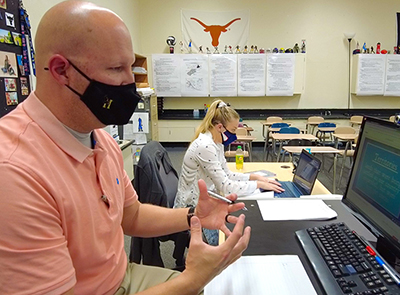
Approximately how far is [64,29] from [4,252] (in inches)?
20.7

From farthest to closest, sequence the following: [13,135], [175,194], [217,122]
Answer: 1. [217,122]
2. [175,194]
3. [13,135]

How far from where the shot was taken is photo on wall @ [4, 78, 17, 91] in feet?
6.03

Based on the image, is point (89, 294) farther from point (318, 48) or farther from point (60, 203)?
point (318, 48)

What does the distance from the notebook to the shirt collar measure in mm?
1161

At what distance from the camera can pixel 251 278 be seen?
78 centimetres

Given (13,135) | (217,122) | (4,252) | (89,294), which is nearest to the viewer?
(4,252)

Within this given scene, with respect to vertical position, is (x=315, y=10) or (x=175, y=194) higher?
(x=315, y=10)

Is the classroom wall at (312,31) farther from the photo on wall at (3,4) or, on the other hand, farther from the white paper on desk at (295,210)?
the white paper on desk at (295,210)

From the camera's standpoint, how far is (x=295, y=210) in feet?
3.85

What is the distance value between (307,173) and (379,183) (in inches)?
31.3

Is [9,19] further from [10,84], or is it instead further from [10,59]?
[10,84]

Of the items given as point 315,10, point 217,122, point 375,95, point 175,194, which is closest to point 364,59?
point 375,95

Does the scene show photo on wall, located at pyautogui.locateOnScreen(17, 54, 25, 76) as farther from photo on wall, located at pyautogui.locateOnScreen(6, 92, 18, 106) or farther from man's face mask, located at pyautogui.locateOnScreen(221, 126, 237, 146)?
man's face mask, located at pyautogui.locateOnScreen(221, 126, 237, 146)

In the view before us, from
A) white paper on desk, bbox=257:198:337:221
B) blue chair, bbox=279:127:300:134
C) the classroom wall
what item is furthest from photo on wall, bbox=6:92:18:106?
the classroom wall
